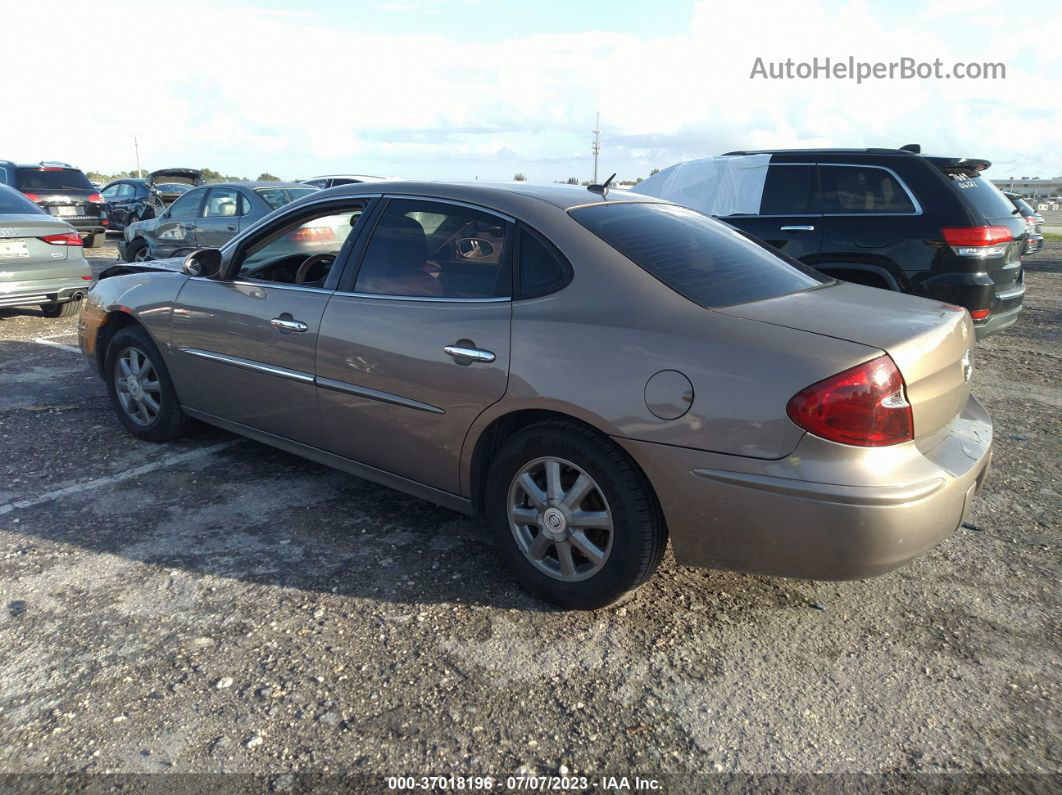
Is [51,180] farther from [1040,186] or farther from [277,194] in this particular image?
[1040,186]

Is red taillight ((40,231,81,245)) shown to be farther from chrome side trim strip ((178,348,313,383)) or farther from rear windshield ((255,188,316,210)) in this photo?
chrome side trim strip ((178,348,313,383))

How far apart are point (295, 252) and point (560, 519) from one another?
89.1 inches

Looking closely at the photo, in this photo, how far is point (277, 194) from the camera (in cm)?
1039

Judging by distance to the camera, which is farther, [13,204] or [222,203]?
[222,203]

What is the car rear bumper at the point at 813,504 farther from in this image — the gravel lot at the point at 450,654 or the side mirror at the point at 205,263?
the side mirror at the point at 205,263

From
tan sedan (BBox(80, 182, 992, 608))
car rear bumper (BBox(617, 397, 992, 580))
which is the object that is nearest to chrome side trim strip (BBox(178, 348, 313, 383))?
tan sedan (BBox(80, 182, 992, 608))

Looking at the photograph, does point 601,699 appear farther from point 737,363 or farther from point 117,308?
point 117,308

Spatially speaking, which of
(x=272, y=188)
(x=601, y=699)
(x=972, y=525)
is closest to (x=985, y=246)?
(x=972, y=525)

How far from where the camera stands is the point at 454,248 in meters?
3.52

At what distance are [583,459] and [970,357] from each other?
65.4 inches

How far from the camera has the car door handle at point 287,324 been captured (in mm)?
3820

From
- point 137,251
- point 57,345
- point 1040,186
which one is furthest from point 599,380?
point 1040,186

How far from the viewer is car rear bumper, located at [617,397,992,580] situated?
8.30 feet

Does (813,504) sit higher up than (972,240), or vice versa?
(972,240)
